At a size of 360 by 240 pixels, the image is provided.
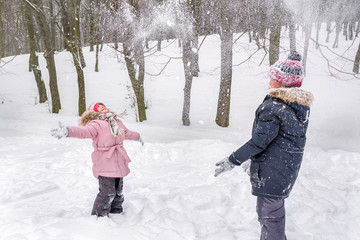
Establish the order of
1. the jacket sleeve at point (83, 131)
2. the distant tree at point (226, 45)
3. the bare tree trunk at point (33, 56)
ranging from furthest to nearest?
1. the bare tree trunk at point (33, 56)
2. the distant tree at point (226, 45)
3. the jacket sleeve at point (83, 131)

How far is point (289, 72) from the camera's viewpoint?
2465mm

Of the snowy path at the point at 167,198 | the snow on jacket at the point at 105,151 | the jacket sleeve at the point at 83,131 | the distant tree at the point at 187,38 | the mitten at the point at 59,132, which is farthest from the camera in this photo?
the distant tree at the point at 187,38

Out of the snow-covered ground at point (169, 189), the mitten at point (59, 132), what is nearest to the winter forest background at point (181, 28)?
the snow-covered ground at point (169, 189)

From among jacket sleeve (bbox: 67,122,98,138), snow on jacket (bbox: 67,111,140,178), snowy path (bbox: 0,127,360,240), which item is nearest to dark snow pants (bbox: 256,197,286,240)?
snowy path (bbox: 0,127,360,240)

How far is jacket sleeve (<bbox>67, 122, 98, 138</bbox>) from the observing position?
2.97 m

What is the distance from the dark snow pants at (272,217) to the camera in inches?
101

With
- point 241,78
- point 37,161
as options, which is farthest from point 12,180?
point 241,78

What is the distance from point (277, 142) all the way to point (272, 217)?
2.32ft

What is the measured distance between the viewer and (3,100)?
1480cm

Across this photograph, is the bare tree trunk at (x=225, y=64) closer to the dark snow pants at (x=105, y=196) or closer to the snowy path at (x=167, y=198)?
the snowy path at (x=167, y=198)

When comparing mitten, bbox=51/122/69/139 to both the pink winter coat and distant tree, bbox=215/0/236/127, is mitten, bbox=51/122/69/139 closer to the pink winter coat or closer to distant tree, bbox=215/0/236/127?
the pink winter coat

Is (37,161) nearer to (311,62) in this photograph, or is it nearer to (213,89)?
(213,89)

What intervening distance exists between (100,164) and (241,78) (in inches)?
594

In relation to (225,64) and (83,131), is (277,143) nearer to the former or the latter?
(83,131)
